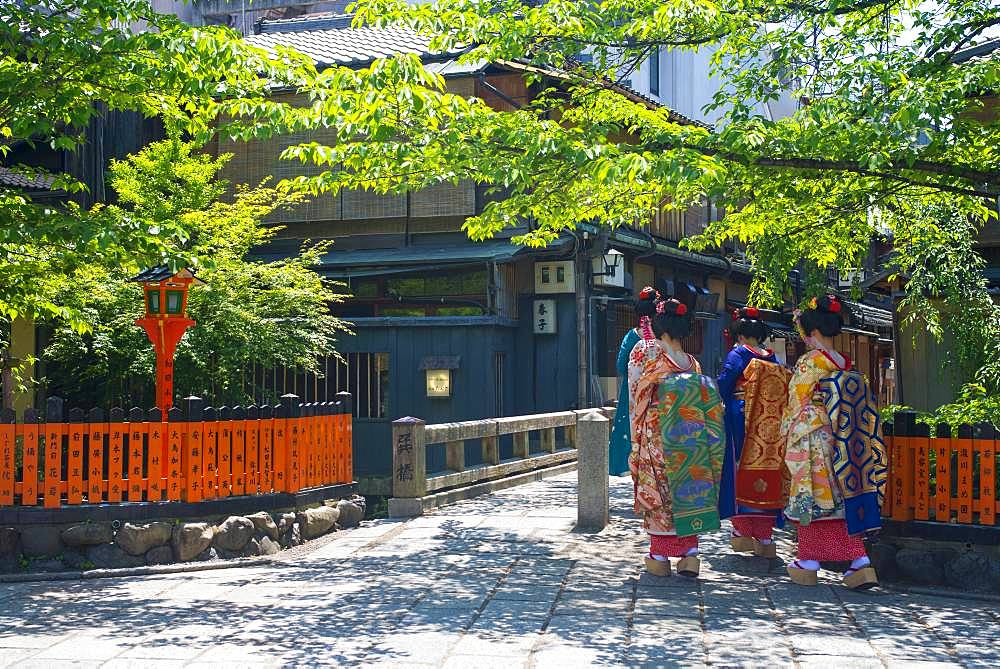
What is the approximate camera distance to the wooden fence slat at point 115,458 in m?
9.80

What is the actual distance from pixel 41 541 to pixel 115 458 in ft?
3.12

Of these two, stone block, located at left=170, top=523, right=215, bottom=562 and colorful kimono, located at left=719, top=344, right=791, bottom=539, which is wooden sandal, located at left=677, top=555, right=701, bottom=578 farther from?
stone block, located at left=170, top=523, right=215, bottom=562

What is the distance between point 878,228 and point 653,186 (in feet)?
13.5

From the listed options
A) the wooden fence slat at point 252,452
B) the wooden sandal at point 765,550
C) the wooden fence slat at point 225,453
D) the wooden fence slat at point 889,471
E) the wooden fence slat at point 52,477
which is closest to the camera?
the wooden fence slat at point 889,471

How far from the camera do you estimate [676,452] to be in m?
8.46

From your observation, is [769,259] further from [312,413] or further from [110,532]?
[110,532]

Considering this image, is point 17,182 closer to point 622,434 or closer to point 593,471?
point 593,471

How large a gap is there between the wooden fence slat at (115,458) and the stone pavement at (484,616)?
0.93m

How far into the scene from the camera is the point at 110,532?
9672mm

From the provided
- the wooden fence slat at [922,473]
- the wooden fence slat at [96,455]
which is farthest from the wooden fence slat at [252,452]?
the wooden fence slat at [922,473]

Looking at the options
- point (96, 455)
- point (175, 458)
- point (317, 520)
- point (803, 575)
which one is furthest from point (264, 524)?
point (803, 575)

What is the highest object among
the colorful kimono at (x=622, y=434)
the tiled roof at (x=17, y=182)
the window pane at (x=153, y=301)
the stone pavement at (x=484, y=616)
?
the tiled roof at (x=17, y=182)

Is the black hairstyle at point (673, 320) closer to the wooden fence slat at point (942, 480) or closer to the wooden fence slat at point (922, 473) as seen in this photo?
the wooden fence slat at point (922, 473)

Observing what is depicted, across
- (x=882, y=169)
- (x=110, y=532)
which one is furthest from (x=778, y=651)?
(x=110, y=532)
